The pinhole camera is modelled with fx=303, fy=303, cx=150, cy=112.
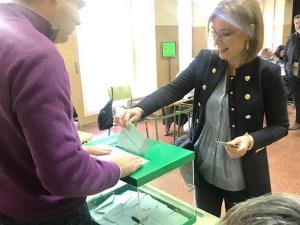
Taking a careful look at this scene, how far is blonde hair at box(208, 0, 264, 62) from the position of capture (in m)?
1.06

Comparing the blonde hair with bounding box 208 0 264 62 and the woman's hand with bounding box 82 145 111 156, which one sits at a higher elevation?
the blonde hair with bounding box 208 0 264 62

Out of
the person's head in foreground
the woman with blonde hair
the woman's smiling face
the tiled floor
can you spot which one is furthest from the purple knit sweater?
the tiled floor

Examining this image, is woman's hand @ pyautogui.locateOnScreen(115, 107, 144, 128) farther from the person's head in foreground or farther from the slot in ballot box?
the person's head in foreground

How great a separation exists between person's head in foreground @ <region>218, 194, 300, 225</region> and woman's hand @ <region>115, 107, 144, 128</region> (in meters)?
0.66

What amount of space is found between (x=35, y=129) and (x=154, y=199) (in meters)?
0.64

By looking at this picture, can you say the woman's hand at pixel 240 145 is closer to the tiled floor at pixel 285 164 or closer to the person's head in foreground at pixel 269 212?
the person's head in foreground at pixel 269 212

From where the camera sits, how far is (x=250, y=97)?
3.64 ft

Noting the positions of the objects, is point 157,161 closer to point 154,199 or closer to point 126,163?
point 126,163

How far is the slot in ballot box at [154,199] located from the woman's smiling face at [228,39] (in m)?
0.42

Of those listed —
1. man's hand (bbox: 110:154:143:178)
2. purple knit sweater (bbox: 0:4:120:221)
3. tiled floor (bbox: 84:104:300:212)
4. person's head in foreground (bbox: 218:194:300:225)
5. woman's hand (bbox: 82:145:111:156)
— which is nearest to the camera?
person's head in foreground (bbox: 218:194:300:225)

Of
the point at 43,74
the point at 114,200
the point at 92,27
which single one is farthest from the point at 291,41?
the point at 43,74

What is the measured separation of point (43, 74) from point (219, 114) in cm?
79

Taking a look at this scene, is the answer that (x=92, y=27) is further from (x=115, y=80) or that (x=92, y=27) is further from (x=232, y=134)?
(x=232, y=134)

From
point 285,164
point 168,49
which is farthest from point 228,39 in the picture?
point 168,49
